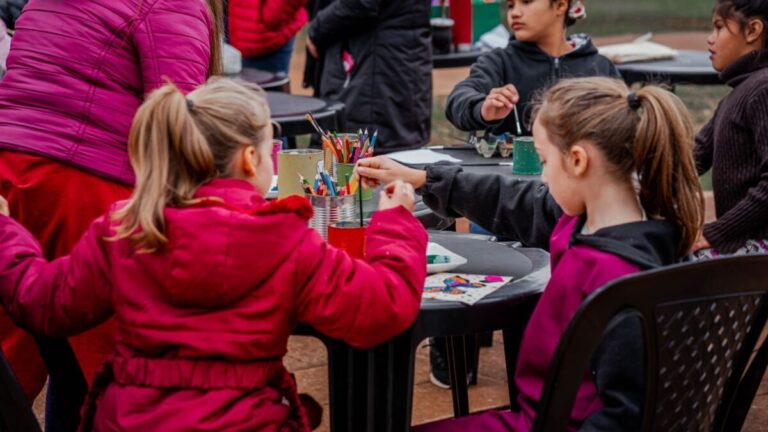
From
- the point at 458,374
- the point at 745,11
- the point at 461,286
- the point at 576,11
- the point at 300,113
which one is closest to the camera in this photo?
the point at 461,286

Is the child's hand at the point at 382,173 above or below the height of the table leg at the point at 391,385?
above

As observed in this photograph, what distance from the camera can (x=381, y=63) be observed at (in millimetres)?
6160

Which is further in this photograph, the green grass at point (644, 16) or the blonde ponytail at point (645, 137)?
the green grass at point (644, 16)

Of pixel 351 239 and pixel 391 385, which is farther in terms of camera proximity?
pixel 351 239

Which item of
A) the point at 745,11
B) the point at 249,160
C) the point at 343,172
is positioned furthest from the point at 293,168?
the point at 745,11

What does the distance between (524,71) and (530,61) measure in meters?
0.05

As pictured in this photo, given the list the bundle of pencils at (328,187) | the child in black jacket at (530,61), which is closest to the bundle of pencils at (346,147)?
the bundle of pencils at (328,187)

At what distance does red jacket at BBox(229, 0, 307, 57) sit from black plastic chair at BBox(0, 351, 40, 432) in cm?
479

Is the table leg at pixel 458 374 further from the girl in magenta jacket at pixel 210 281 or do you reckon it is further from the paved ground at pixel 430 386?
the girl in magenta jacket at pixel 210 281

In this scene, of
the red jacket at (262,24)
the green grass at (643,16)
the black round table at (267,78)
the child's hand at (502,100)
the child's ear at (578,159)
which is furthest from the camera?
the green grass at (643,16)

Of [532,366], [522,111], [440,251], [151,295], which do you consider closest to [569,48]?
[522,111]

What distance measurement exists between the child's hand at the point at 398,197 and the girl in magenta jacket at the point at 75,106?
0.68m

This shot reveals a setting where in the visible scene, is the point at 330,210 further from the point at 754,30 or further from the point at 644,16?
the point at 644,16

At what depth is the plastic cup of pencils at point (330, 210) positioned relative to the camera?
2.78 m
